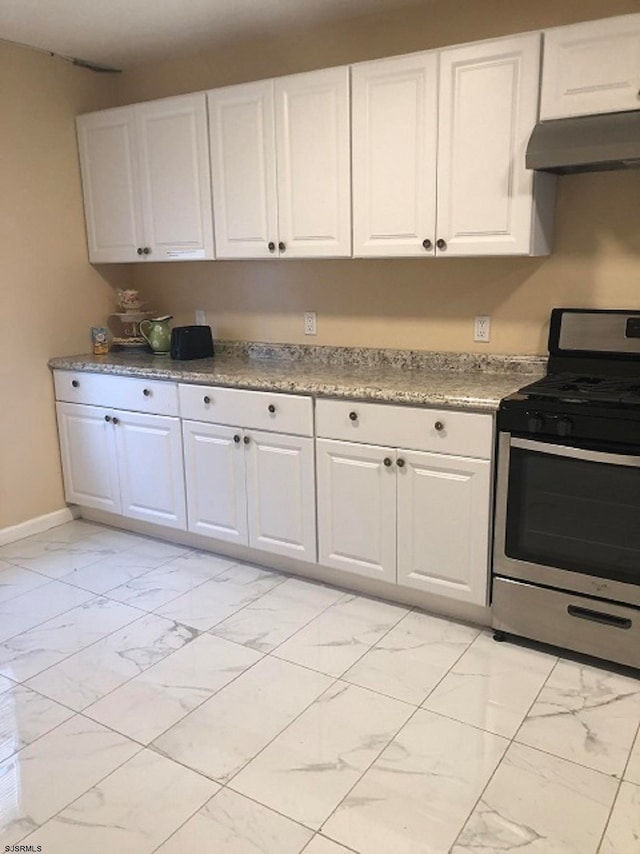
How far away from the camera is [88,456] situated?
3709mm

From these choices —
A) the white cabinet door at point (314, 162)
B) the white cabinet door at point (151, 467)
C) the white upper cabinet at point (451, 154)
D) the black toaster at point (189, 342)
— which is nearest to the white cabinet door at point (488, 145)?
the white upper cabinet at point (451, 154)

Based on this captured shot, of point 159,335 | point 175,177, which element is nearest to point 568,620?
point 159,335

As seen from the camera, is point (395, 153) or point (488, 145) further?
point (395, 153)

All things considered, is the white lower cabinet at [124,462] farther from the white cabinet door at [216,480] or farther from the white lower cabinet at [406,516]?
the white lower cabinet at [406,516]

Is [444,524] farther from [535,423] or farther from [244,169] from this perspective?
[244,169]

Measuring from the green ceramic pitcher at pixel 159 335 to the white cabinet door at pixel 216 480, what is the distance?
0.70 metres

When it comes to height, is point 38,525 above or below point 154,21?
below

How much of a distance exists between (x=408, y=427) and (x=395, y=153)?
3.57 ft

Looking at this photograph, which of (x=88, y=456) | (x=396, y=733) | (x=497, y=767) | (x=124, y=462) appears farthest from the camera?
(x=88, y=456)

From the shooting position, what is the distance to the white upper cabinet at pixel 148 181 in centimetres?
330

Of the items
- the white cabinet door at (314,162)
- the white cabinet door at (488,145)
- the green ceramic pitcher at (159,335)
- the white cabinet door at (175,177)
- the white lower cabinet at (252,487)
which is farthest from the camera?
the green ceramic pitcher at (159,335)

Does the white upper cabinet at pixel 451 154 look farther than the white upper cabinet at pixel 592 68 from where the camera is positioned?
Yes

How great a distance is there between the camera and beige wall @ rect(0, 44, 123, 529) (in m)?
3.44

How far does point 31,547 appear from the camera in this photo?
358 cm
